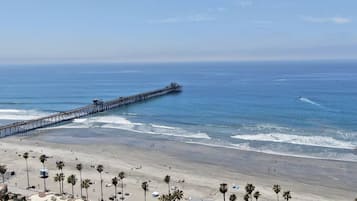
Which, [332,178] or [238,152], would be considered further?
[238,152]

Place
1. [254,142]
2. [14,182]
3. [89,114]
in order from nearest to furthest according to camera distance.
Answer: [14,182]
[254,142]
[89,114]

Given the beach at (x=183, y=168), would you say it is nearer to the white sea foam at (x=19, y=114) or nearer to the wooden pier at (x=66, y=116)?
the wooden pier at (x=66, y=116)

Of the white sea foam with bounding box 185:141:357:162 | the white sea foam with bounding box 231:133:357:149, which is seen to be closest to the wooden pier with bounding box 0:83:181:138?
the white sea foam with bounding box 185:141:357:162

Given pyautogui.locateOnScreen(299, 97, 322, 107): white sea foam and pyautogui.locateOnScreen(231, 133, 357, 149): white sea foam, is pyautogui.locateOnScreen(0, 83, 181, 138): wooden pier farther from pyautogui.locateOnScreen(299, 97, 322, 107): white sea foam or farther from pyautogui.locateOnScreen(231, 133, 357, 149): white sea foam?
pyautogui.locateOnScreen(299, 97, 322, 107): white sea foam

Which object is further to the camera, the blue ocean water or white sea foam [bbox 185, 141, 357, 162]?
the blue ocean water

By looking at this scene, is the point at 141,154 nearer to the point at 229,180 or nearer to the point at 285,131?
the point at 229,180

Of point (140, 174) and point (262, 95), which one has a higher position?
point (262, 95)

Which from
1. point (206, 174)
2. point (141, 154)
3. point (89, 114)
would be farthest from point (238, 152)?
point (89, 114)

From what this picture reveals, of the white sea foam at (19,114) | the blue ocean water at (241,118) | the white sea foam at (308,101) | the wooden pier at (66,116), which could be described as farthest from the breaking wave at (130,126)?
the white sea foam at (308,101)
